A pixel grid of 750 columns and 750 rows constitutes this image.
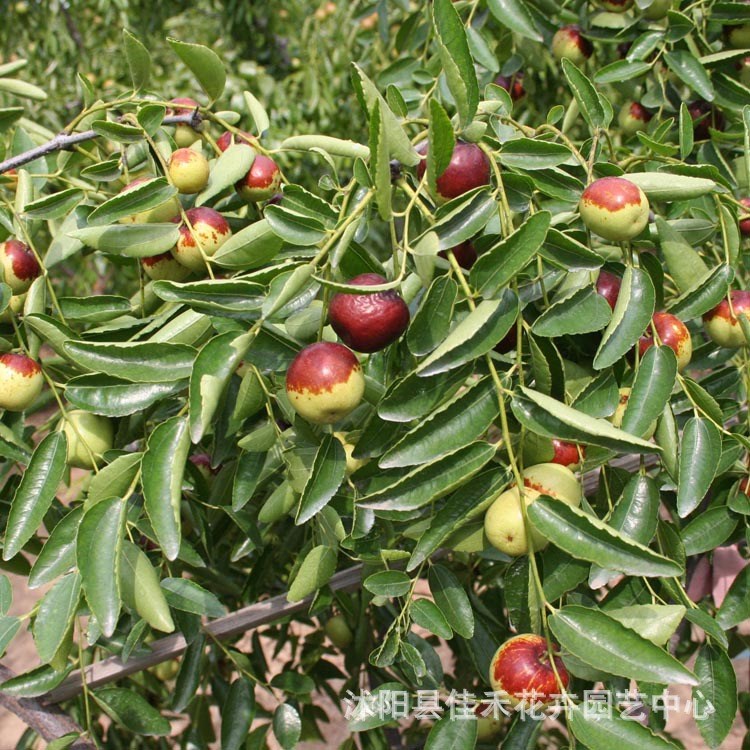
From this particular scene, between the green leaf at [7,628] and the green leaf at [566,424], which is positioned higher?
the green leaf at [566,424]

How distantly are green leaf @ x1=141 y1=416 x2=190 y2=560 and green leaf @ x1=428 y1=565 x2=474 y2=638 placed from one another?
16.3 inches

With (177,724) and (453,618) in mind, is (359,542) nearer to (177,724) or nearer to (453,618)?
(453,618)

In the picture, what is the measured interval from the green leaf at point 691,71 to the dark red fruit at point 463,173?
2.78 ft

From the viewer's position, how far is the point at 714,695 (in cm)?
121

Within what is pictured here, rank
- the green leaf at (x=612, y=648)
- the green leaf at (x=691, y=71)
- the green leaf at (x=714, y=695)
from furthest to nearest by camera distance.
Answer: the green leaf at (x=691, y=71), the green leaf at (x=714, y=695), the green leaf at (x=612, y=648)

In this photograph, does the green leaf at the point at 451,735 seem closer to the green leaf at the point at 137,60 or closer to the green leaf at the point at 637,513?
the green leaf at the point at 637,513

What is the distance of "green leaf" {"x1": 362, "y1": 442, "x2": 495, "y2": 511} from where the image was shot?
0.91 meters

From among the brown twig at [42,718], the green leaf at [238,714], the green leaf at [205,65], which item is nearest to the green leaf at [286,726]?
the green leaf at [238,714]

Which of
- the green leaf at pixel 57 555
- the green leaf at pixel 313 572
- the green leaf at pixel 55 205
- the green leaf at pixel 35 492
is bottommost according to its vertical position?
the green leaf at pixel 313 572

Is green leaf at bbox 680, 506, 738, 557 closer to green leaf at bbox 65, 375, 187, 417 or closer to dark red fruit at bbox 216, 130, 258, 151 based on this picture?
green leaf at bbox 65, 375, 187, 417

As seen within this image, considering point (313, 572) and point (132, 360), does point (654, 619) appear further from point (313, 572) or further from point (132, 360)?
point (132, 360)

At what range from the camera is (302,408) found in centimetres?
95

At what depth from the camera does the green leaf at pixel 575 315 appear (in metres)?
0.99

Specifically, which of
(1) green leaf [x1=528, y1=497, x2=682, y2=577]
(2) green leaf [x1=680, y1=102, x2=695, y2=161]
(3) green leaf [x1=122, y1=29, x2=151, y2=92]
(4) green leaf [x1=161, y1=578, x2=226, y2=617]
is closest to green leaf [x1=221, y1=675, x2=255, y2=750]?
(4) green leaf [x1=161, y1=578, x2=226, y2=617]
